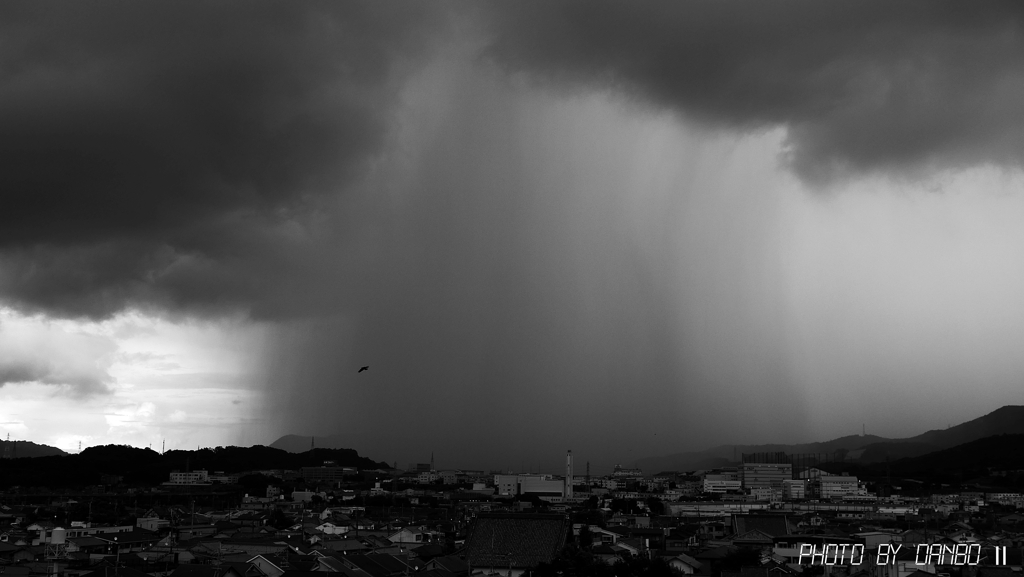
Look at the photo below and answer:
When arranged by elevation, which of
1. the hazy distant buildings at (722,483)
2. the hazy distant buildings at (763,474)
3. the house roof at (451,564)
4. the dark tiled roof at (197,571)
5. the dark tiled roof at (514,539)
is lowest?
the hazy distant buildings at (722,483)

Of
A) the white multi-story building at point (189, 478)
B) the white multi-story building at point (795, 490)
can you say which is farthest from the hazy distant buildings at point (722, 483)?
the white multi-story building at point (189, 478)

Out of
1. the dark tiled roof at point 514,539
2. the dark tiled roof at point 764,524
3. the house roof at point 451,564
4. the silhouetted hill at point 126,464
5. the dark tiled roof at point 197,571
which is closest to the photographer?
the dark tiled roof at point 197,571

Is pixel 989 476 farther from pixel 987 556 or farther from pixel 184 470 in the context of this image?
pixel 184 470

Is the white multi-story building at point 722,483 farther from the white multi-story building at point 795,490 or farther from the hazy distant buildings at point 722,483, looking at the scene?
the white multi-story building at point 795,490

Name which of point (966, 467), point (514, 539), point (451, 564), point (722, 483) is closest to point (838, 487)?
point (722, 483)

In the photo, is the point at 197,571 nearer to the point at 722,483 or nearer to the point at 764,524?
the point at 764,524

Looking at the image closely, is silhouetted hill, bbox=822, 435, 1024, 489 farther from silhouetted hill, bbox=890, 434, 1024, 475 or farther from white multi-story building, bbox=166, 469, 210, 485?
white multi-story building, bbox=166, 469, 210, 485

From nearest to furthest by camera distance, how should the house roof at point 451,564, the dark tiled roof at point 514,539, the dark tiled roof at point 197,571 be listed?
1. the dark tiled roof at point 197,571
2. the dark tiled roof at point 514,539
3. the house roof at point 451,564
